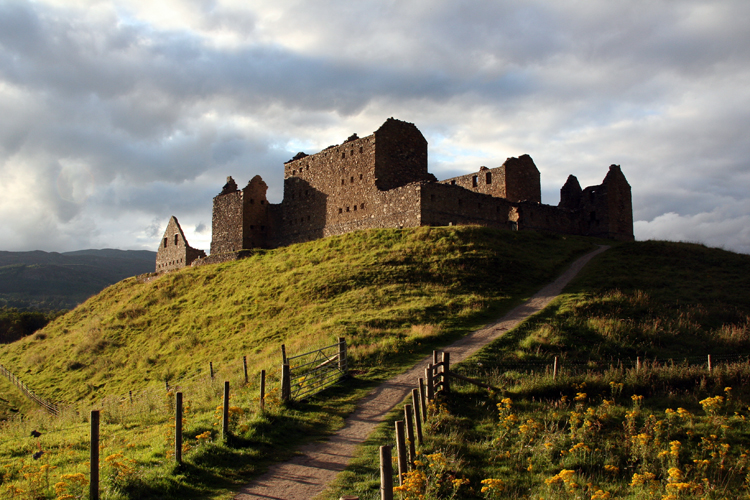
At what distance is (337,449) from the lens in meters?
11.4

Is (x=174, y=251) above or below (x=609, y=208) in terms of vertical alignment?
below

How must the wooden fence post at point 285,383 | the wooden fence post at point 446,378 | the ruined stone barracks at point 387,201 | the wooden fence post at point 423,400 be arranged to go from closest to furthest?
the wooden fence post at point 423,400, the wooden fence post at point 285,383, the wooden fence post at point 446,378, the ruined stone barracks at point 387,201

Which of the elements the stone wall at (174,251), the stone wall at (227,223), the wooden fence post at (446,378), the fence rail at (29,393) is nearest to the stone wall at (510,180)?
the stone wall at (227,223)

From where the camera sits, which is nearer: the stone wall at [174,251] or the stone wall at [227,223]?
the stone wall at [227,223]

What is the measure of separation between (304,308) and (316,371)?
10973 mm

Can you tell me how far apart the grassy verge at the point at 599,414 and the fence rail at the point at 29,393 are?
19.2 m

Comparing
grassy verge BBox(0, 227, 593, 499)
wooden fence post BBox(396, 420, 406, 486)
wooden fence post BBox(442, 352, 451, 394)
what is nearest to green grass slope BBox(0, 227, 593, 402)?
grassy verge BBox(0, 227, 593, 499)

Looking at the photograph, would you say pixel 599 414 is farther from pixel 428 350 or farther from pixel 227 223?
pixel 227 223

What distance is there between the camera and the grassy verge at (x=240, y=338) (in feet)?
35.1

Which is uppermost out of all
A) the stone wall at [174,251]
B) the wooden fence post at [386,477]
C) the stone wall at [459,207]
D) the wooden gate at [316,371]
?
the stone wall at [459,207]

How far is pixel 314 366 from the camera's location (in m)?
17.2

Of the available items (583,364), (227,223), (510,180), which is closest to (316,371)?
(583,364)

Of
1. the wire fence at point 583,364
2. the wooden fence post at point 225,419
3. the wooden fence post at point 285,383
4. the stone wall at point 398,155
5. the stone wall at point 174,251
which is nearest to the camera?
the wooden fence post at point 225,419

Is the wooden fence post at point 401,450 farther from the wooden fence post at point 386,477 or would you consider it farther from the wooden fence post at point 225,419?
the wooden fence post at point 225,419
